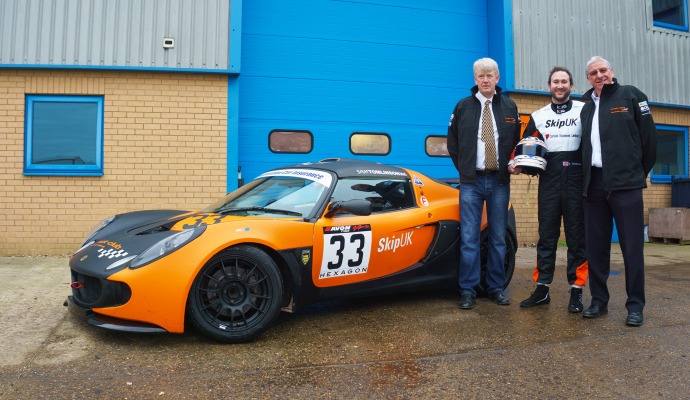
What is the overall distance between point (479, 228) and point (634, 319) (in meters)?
1.27

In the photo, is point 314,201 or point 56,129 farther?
point 56,129

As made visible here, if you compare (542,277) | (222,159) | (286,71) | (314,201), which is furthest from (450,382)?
(286,71)

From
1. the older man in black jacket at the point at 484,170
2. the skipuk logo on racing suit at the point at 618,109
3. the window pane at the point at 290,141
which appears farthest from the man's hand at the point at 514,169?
the window pane at the point at 290,141

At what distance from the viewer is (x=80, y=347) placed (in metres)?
3.04

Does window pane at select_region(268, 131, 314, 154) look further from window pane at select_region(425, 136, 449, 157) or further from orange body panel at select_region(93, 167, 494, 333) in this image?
orange body panel at select_region(93, 167, 494, 333)

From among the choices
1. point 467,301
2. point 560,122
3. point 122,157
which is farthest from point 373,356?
point 122,157

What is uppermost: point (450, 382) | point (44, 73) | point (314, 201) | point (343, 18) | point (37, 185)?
point (343, 18)

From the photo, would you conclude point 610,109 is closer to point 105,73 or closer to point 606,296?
point 606,296

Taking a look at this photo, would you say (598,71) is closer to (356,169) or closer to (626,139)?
(626,139)

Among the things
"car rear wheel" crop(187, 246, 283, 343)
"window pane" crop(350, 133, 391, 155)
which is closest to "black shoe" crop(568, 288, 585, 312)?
"car rear wheel" crop(187, 246, 283, 343)

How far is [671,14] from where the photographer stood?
393 inches

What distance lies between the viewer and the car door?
3.48m

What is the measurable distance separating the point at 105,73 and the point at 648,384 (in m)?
7.08

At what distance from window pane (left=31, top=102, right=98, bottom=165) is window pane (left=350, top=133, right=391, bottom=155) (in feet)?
12.3
